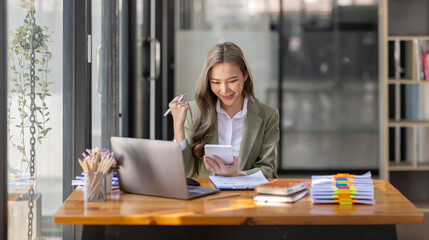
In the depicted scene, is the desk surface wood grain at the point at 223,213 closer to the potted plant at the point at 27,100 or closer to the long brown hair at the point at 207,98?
the potted plant at the point at 27,100

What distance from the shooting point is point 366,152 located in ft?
22.3

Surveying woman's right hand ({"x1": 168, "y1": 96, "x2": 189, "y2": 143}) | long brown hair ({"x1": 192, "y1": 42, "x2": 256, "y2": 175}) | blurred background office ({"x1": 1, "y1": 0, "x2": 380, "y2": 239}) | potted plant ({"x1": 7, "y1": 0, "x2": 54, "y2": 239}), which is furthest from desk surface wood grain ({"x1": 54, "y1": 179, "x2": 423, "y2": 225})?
blurred background office ({"x1": 1, "y1": 0, "x2": 380, "y2": 239})

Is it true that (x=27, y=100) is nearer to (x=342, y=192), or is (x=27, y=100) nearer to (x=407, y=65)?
(x=342, y=192)

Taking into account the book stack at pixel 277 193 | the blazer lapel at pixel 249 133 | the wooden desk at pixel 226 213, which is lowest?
→ the wooden desk at pixel 226 213

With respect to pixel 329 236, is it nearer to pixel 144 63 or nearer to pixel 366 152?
pixel 144 63

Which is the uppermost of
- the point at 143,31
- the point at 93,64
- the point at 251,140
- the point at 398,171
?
the point at 143,31

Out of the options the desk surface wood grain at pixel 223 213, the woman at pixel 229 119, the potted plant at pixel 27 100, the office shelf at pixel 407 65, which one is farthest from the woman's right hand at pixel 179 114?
the office shelf at pixel 407 65

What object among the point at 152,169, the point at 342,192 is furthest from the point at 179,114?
the point at 342,192

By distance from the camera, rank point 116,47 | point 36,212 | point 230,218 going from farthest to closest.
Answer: point 116,47, point 36,212, point 230,218

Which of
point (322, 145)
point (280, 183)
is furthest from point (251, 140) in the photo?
point (322, 145)

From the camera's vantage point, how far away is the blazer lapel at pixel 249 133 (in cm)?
303

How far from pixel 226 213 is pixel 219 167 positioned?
1.96 ft

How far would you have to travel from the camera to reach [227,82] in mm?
3010

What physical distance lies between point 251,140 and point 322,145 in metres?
3.86
